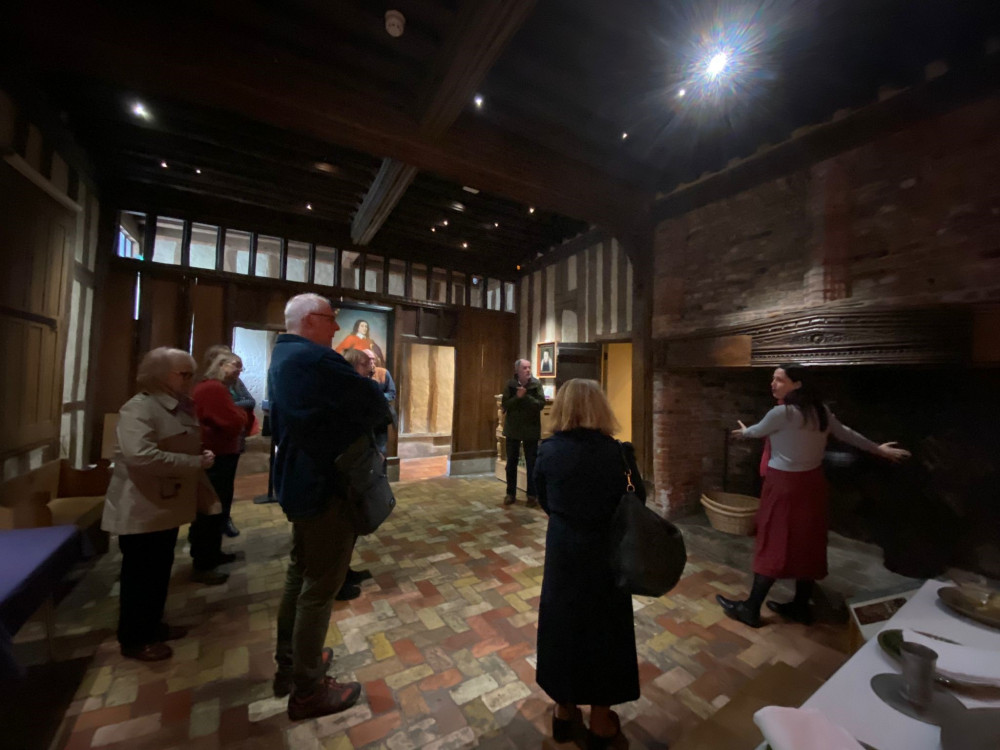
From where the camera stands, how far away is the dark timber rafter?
216cm

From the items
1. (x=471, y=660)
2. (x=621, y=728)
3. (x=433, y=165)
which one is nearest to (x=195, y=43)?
(x=433, y=165)

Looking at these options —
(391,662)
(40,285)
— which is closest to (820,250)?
(391,662)

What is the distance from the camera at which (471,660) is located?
219cm

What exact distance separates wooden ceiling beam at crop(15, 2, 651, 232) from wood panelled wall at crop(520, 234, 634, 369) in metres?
1.78

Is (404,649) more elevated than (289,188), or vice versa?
(289,188)

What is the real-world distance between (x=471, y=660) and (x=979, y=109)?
4.70 metres

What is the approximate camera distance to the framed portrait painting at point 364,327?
5782 millimetres

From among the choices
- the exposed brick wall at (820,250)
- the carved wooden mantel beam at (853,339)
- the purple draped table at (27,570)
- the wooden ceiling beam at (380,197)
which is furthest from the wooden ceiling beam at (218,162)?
the carved wooden mantel beam at (853,339)

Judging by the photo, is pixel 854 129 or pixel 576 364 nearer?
pixel 854 129

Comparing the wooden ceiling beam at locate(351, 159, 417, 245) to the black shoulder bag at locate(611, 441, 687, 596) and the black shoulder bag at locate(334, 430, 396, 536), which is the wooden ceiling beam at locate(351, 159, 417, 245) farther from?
the black shoulder bag at locate(611, 441, 687, 596)

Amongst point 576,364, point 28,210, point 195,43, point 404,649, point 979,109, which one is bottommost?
point 404,649

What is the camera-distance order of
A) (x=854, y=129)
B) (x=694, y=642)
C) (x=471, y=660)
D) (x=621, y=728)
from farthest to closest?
1. (x=854, y=129)
2. (x=694, y=642)
3. (x=471, y=660)
4. (x=621, y=728)

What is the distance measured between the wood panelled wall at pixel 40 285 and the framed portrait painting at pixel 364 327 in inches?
105

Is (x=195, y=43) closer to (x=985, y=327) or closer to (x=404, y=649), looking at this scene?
(x=404, y=649)
